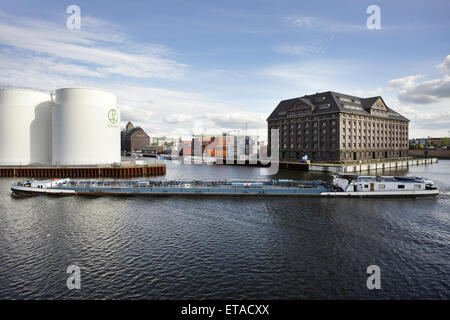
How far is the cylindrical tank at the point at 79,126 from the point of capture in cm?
8369

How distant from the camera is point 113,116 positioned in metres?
90.1

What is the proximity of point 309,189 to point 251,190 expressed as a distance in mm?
10816

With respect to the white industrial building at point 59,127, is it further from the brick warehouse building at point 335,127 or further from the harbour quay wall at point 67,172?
the brick warehouse building at point 335,127

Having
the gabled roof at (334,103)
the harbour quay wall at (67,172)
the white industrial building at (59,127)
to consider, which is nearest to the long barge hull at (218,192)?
the harbour quay wall at (67,172)

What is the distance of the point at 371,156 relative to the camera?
12019 cm

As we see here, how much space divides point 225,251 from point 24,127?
94602 millimetres

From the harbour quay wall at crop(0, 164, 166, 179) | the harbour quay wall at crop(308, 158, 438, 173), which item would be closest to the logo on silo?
the harbour quay wall at crop(0, 164, 166, 179)

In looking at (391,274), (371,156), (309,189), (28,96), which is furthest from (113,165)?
(371,156)

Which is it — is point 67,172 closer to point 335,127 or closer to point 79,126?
point 79,126

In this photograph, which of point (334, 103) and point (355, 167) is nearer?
point (355, 167)

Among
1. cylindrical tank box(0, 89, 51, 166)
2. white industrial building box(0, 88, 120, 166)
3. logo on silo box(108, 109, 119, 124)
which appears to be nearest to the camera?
white industrial building box(0, 88, 120, 166)

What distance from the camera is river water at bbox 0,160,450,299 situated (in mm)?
18625

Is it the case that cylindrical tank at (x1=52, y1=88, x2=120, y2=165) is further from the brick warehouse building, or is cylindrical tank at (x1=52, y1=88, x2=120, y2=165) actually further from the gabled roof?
the gabled roof

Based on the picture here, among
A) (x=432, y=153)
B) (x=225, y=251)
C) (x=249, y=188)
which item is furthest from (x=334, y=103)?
(x=432, y=153)
